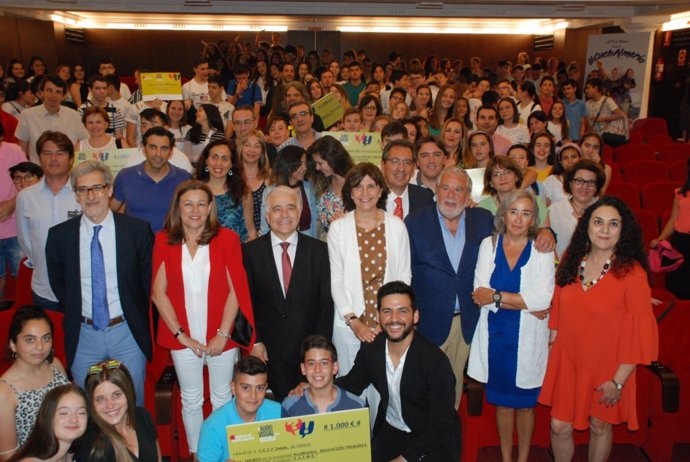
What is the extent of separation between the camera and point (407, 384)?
3027mm

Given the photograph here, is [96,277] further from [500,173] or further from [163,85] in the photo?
[163,85]

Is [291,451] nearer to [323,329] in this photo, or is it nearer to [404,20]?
[323,329]

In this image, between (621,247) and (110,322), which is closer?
(621,247)

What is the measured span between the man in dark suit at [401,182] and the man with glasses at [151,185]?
1.52m

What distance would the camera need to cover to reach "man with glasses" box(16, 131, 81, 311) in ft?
12.7

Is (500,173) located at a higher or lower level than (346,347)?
higher

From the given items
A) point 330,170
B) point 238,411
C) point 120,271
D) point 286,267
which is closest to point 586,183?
point 330,170

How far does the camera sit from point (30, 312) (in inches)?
118

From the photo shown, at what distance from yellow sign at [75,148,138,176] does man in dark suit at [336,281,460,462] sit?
299 cm

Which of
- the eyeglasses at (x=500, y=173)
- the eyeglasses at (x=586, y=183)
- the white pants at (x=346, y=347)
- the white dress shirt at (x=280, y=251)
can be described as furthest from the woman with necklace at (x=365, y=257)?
the eyeglasses at (x=586, y=183)

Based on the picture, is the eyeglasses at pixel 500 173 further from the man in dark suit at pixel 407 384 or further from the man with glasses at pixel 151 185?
the man with glasses at pixel 151 185

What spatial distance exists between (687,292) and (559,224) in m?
1.34

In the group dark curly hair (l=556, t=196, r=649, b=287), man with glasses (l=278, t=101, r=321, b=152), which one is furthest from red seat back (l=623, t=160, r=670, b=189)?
dark curly hair (l=556, t=196, r=649, b=287)

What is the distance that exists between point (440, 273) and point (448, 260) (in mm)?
89
